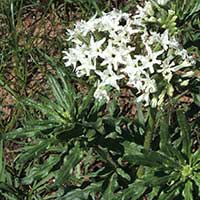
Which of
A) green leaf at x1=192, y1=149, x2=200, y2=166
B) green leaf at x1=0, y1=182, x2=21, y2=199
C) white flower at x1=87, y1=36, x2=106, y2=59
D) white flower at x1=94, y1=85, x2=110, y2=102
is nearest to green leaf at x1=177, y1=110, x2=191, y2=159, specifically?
green leaf at x1=192, y1=149, x2=200, y2=166

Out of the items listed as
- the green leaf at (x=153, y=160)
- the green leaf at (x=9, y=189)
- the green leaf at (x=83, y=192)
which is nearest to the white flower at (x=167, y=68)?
the green leaf at (x=153, y=160)

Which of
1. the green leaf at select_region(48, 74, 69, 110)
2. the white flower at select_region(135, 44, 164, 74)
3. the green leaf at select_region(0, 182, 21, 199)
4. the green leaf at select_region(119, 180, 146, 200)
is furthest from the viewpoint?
the green leaf at select_region(0, 182, 21, 199)

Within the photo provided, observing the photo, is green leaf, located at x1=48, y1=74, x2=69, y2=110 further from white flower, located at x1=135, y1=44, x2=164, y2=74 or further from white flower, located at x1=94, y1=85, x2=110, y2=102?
white flower, located at x1=135, y1=44, x2=164, y2=74

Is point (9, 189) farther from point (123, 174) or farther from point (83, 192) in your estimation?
point (123, 174)

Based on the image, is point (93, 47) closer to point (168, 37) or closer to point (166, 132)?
point (168, 37)

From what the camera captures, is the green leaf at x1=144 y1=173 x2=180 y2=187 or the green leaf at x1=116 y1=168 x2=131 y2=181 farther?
the green leaf at x1=116 y1=168 x2=131 y2=181

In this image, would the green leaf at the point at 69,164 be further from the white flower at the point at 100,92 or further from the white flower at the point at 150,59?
the white flower at the point at 150,59
